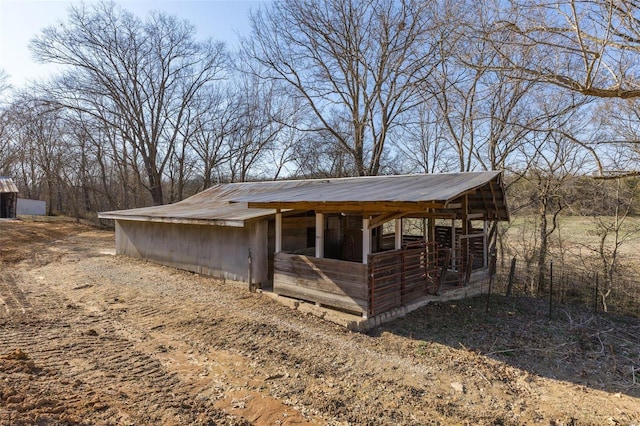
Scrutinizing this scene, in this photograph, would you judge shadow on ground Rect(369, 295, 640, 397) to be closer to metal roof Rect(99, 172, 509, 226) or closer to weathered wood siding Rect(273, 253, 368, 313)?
weathered wood siding Rect(273, 253, 368, 313)

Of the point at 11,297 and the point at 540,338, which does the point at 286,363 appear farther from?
the point at 11,297

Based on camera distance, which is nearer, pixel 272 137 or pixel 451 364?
pixel 451 364

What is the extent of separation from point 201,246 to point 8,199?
25962mm

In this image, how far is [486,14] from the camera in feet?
21.3

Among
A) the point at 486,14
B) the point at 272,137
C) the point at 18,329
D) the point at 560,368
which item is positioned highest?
the point at 272,137

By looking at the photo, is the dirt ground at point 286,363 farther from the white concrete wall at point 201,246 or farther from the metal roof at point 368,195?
the metal roof at point 368,195

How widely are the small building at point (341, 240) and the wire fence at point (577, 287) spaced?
1.87 metres

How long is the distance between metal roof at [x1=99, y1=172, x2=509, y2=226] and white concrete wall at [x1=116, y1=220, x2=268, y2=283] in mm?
582

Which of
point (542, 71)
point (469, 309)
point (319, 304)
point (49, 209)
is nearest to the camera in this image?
point (542, 71)

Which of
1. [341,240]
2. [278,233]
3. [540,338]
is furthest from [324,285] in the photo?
[540,338]

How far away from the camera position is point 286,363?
525cm

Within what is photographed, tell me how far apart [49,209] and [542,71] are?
41777mm

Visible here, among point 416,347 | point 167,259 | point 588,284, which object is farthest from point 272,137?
point 416,347

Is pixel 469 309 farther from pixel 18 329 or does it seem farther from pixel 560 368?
pixel 18 329
